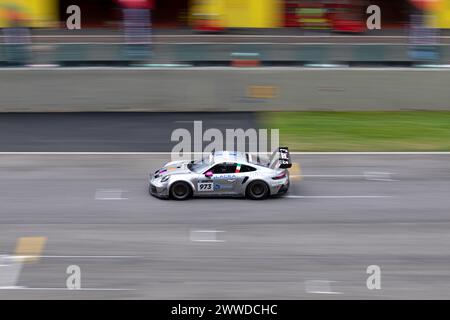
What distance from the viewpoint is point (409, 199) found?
19.0m

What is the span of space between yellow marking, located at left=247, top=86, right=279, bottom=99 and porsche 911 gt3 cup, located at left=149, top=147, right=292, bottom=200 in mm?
8516

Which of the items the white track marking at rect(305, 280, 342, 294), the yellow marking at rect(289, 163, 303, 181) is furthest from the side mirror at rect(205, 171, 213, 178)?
the white track marking at rect(305, 280, 342, 294)

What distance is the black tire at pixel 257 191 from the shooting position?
60.7 feet

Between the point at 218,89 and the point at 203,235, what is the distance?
11438 mm

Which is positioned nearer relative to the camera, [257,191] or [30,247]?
[30,247]

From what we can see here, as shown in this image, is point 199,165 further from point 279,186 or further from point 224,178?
point 279,186

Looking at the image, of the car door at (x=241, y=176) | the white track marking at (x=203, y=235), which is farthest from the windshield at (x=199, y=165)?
the white track marking at (x=203, y=235)

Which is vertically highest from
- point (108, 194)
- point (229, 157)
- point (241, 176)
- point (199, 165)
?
point (229, 157)

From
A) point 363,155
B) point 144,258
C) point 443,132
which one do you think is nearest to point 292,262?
point 144,258

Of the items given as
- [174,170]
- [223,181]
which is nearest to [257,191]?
[223,181]

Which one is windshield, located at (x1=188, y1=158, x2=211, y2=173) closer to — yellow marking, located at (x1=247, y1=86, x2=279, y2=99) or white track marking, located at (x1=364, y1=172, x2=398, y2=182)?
white track marking, located at (x1=364, y1=172, x2=398, y2=182)

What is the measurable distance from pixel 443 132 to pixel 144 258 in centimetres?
1334

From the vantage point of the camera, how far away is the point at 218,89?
27.1 meters
